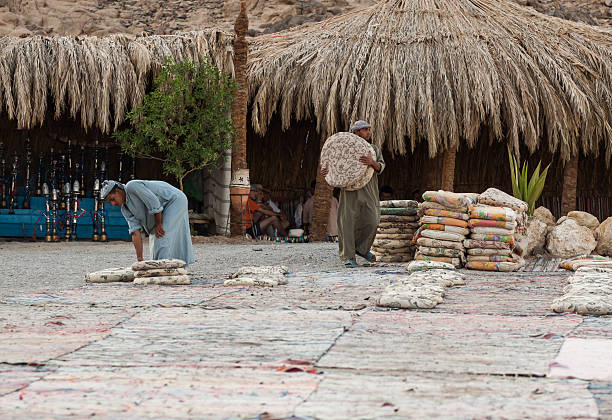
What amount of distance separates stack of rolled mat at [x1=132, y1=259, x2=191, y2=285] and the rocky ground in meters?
0.43

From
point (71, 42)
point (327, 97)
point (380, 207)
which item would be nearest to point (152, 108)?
point (71, 42)

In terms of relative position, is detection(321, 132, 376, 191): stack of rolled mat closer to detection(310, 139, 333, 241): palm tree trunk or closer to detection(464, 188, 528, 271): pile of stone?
detection(464, 188, 528, 271): pile of stone

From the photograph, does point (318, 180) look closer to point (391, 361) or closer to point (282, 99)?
point (282, 99)

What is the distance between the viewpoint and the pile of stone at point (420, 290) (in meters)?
4.75

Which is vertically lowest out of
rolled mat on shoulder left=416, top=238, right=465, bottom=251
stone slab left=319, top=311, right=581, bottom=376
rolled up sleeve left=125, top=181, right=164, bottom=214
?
stone slab left=319, top=311, right=581, bottom=376

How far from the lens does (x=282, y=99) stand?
1257 centimetres

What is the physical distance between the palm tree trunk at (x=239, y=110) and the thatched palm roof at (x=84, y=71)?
20 cm

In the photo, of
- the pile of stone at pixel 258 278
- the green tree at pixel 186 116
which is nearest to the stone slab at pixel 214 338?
the pile of stone at pixel 258 278

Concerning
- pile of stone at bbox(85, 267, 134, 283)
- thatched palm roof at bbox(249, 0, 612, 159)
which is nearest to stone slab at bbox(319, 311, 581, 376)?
pile of stone at bbox(85, 267, 134, 283)

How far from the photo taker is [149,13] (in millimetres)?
25344

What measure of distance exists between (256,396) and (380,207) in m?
5.95

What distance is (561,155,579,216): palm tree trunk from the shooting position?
43.0 ft

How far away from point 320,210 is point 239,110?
2.01 meters

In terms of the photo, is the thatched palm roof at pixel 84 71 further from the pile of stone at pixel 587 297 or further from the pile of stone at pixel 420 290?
the pile of stone at pixel 587 297
